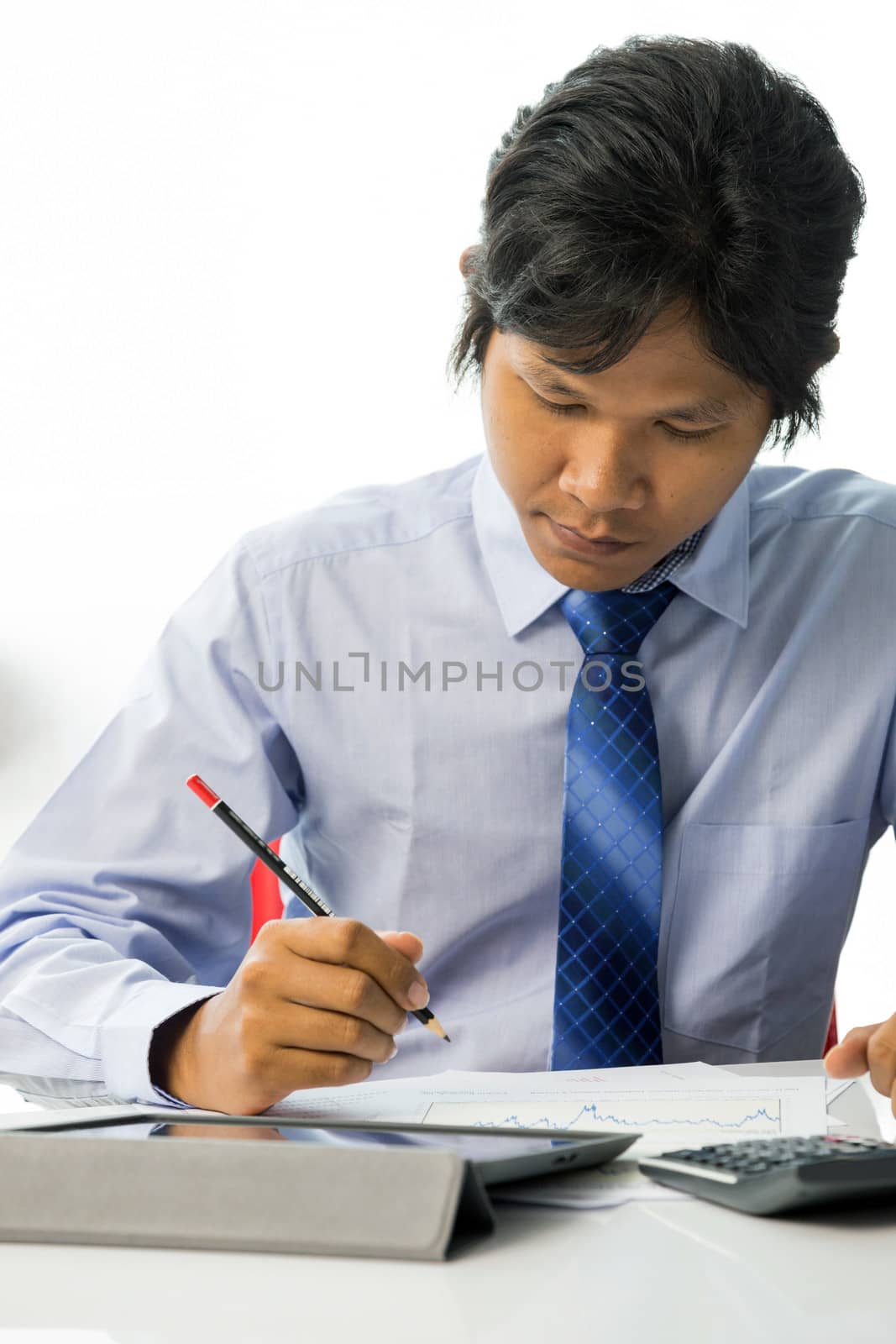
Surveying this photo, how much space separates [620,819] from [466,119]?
1724 mm

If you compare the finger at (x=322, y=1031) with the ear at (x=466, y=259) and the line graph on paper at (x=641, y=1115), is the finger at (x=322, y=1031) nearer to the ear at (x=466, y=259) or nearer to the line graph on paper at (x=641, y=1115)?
the line graph on paper at (x=641, y=1115)

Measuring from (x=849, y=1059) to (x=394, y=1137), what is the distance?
15.5 inches

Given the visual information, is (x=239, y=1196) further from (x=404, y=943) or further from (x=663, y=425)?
(x=663, y=425)

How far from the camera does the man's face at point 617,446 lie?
3.09 ft

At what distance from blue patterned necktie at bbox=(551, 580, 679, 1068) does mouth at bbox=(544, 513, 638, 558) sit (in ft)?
0.44

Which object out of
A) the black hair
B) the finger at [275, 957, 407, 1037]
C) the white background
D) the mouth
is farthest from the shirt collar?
the white background

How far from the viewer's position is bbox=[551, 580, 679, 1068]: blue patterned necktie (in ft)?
3.48

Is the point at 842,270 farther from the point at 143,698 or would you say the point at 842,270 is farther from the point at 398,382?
the point at 398,382

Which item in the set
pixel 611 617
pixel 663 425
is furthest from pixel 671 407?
pixel 611 617

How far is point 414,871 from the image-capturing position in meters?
1.19

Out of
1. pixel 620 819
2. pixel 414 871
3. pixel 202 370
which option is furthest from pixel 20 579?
pixel 620 819

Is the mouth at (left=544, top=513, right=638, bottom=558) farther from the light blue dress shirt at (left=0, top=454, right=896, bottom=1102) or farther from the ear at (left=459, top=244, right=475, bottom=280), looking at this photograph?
the ear at (left=459, top=244, right=475, bottom=280)

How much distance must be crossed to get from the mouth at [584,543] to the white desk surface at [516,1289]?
0.59 m

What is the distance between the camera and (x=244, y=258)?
94.9 inches
